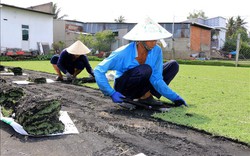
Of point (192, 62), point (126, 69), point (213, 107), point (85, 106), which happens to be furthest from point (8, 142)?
point (192, 62)

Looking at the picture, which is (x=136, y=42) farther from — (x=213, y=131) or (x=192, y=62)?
(x=192, y=62)

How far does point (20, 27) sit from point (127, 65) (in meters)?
18.4

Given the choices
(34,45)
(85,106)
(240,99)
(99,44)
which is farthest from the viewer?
(99,44)

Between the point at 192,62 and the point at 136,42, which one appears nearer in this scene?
the point at 136,42

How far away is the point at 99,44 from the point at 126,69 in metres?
20.4

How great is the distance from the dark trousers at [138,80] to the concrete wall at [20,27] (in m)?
17.0

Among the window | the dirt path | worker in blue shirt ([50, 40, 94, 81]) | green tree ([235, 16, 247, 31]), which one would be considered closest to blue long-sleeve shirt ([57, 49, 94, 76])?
worker in blue shirt ([50, 40, 94, 81])

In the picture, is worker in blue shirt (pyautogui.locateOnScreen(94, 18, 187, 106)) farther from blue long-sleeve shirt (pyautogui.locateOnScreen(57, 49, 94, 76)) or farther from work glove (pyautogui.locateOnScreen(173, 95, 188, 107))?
blue long-sleeve shirt (pyautogui.locateOnScreen(57, 49, 94, 76))

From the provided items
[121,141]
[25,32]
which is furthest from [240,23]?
[121,141]

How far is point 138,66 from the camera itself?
10.8 ft

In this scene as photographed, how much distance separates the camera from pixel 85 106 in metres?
3.52

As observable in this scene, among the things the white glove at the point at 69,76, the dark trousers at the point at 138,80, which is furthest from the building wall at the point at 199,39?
the dark trousers at the point at 138,80

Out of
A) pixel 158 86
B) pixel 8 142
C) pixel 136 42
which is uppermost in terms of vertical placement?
pixel 136 42

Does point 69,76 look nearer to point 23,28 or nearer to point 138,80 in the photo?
point 138,80
